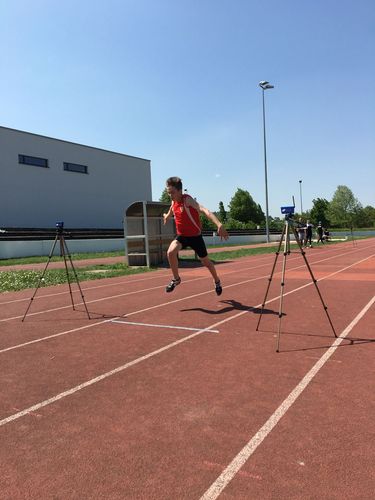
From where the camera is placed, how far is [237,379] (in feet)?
13.5

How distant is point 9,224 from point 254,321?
2966 cm

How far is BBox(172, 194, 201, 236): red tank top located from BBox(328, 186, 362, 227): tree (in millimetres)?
102873

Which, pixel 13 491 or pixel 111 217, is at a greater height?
pixel 111 217

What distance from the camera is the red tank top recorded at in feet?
24.6

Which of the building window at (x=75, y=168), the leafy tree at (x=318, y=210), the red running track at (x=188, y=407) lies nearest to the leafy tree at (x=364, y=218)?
the leafy tree at (x=318, y=210)

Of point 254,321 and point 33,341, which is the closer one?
point 33,341

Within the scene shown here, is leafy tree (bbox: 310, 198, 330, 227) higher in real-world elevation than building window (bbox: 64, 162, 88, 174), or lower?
lower

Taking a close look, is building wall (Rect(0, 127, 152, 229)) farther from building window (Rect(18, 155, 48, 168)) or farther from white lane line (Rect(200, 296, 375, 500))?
white lane line (Rect(200, 296, 375, 500))

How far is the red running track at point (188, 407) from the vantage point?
99.3 inches

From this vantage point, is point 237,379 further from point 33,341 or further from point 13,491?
point 33,341

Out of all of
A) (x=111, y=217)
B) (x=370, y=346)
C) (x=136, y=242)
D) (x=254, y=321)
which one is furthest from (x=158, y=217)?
(x=111, y=217)

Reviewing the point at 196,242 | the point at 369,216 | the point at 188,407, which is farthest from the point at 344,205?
the point at 188,407

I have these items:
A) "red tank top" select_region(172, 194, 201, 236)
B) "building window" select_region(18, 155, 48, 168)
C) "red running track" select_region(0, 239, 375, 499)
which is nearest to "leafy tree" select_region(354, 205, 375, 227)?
"building window" select_region(18, 155, 48, 168)

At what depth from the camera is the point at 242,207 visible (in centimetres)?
7731
